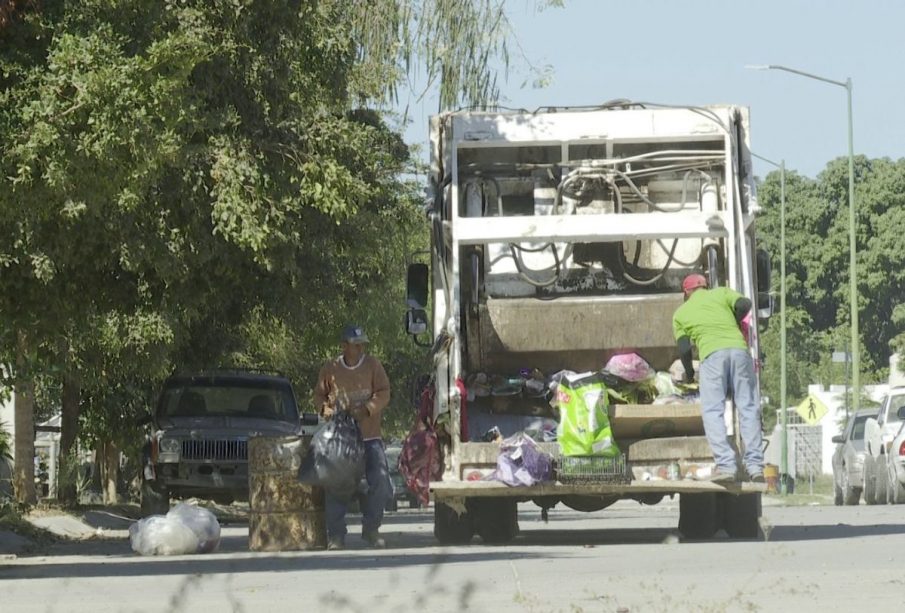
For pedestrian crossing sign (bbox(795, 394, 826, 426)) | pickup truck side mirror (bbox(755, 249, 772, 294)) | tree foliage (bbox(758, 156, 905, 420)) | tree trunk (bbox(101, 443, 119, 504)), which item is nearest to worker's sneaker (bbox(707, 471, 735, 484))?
pickup truck side mirror (bbox(755, 249, 772, 294))

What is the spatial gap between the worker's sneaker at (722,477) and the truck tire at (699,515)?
210 cm

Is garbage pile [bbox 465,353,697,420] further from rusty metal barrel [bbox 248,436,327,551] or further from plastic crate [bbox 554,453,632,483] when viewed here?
rusty metal barrel [bbox 248,436,327,551]

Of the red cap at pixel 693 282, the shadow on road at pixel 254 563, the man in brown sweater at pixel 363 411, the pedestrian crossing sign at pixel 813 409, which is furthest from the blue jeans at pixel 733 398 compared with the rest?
the pedestrian crossing sign at pixel 813 409

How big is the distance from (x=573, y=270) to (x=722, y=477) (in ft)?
8.65

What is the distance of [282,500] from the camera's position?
14414 millimetres

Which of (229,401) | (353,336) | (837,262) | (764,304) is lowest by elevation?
(229,401)

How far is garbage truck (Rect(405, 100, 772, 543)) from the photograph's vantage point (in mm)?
13953

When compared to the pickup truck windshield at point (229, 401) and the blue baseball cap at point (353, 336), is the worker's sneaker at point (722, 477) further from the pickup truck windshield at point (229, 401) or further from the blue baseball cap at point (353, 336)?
the pickup truck windshield at point (229, 401)

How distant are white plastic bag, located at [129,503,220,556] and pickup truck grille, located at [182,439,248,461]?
5712 mm

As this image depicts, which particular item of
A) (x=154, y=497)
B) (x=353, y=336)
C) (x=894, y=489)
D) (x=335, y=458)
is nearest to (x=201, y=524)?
(x=335, y=458)

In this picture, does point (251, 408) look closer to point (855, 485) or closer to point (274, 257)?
point (274, 257)

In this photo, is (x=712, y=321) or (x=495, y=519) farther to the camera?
(x=495, y=519)

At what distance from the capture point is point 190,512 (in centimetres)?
1462

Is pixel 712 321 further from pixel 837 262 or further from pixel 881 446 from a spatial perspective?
pixel 837 262
